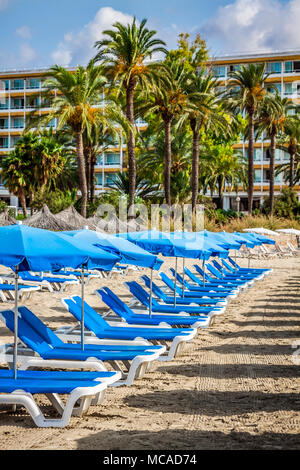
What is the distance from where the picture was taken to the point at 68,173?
55.5m

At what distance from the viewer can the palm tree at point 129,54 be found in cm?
3095

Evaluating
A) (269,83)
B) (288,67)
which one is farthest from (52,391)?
(288,67)

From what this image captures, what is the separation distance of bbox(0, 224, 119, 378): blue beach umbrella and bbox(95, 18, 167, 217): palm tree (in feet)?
81.5

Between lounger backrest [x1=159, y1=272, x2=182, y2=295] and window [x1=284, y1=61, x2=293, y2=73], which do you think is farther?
window [x1=284, y1=61, x2=293, y2=73]

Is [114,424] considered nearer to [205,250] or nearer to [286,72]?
[205,250]

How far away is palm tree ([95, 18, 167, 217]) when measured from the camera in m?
31.0

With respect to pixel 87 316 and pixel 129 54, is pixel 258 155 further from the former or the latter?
→ pixel 87 316

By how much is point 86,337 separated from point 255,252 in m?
26.4

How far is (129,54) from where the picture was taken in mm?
30953

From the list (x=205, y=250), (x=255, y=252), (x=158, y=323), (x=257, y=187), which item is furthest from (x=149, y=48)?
(x=257, y=187)

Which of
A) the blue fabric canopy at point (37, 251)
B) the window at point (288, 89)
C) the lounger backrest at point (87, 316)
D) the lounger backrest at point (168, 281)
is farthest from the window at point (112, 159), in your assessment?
the blue fabric canopy at point (37, 251)

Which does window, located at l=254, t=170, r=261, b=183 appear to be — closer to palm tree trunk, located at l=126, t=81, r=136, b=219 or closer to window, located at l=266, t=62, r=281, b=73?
window, located at l=266, t=62, r=281, b=73

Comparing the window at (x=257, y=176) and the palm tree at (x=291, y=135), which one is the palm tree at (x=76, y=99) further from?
the window at (x=257, y=176)

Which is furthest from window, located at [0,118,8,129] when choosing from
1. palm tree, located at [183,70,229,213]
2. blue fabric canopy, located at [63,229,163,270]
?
blue fabric canopy, located at [63,229,163,270]
